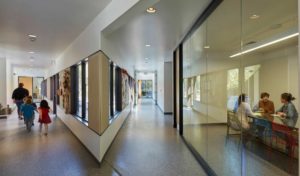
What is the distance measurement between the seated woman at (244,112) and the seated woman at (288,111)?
22.6 inches

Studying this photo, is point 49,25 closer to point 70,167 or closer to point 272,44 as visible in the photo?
point 70,167

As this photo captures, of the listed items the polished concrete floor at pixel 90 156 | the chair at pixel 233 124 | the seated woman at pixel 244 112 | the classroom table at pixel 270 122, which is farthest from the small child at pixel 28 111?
the classroom table at pixel 270 122

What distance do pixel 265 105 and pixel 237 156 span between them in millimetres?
1083

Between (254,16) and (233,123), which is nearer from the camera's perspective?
(254,16)

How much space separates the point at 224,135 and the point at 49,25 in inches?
163

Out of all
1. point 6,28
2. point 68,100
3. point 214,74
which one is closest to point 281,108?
point 214,74

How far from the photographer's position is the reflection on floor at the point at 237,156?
2346mm

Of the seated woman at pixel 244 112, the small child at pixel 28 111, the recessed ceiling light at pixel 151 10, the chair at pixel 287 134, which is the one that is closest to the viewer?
the chair at pixel 287 134

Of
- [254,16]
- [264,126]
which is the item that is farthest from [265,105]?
[254,16]

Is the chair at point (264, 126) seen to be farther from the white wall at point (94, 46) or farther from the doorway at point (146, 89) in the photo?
the doorway at point (146, 89)

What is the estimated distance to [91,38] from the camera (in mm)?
4387

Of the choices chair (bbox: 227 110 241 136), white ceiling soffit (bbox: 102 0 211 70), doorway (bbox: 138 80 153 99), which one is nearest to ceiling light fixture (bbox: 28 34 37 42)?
white ceiling soffit (bbox: 102 0 211 70)

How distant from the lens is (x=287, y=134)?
6.25ft

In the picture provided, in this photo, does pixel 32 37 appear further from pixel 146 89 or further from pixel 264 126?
pixel 146 89
